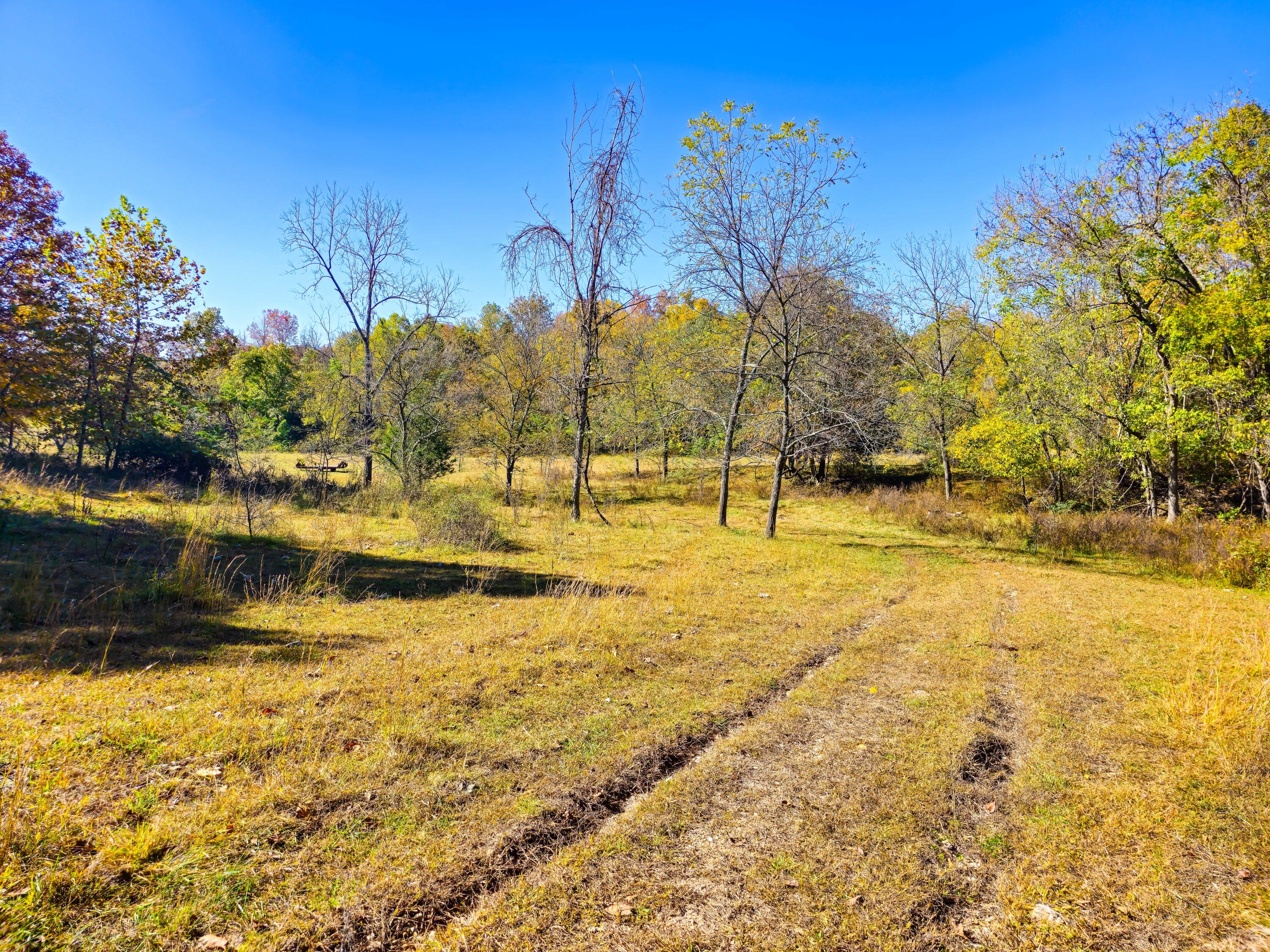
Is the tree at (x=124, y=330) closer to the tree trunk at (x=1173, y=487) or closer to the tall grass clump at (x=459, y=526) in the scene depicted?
the tall grass clump at (x=459, y=526)

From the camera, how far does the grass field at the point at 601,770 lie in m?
2.86

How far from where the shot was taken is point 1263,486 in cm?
1505

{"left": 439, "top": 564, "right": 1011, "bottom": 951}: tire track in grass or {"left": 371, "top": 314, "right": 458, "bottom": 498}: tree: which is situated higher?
{"left": 371, "top": 314, "right": 458, "bottom": 498}: tree

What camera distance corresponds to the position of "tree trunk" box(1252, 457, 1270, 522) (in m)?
14.9

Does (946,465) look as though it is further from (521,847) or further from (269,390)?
(269,390)

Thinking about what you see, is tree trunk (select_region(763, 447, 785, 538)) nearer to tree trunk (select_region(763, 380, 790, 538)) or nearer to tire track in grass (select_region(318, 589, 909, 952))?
tree trunk (select_region(763, 380, 790, 538))

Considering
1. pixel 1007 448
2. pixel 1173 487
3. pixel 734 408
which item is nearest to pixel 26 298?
pixel 734 408

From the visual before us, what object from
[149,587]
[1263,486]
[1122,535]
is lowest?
[149,587]

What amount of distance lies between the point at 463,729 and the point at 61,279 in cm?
2063

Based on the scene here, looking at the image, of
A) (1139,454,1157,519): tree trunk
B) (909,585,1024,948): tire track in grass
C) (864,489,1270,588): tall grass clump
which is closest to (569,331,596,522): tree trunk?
(864,489,1270,588): tall grass clump

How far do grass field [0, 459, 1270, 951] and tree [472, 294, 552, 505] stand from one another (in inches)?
566

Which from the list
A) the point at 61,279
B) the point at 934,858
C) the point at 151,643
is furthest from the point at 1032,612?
the point at 61,279

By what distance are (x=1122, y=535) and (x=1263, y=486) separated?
4020 mm

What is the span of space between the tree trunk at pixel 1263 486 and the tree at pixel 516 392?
21.3 m
